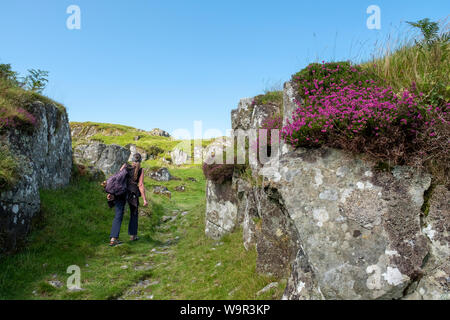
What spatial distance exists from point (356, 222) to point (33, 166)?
479 inches

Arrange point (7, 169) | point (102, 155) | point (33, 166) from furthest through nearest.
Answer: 1. point (102, 155)
2. point (33, 166)
3. point (7, 169)

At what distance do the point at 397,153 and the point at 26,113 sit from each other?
14288 millimetres

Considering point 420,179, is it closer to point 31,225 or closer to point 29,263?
point 29,263

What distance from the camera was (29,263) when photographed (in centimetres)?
848

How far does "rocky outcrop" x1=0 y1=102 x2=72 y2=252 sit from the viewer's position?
8.90m

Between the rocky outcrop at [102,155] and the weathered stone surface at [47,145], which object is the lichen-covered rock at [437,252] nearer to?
the weathered stone surface at [47,145]

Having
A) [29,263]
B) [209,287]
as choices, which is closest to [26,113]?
[29,263]

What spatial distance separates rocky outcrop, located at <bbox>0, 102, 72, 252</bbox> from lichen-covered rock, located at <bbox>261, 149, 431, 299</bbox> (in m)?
8.72

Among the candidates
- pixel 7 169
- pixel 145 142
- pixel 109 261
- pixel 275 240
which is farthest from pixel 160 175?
pixel 145 142

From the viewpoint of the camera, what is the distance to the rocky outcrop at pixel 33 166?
8898 millimetres

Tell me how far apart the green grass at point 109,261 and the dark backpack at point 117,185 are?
86.6 inches

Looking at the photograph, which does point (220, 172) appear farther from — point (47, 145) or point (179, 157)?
point (179, 157)

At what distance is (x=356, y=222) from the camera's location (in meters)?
5.18

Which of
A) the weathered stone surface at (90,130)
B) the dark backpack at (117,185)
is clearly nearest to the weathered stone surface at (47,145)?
the dark backpack at (117,185)
